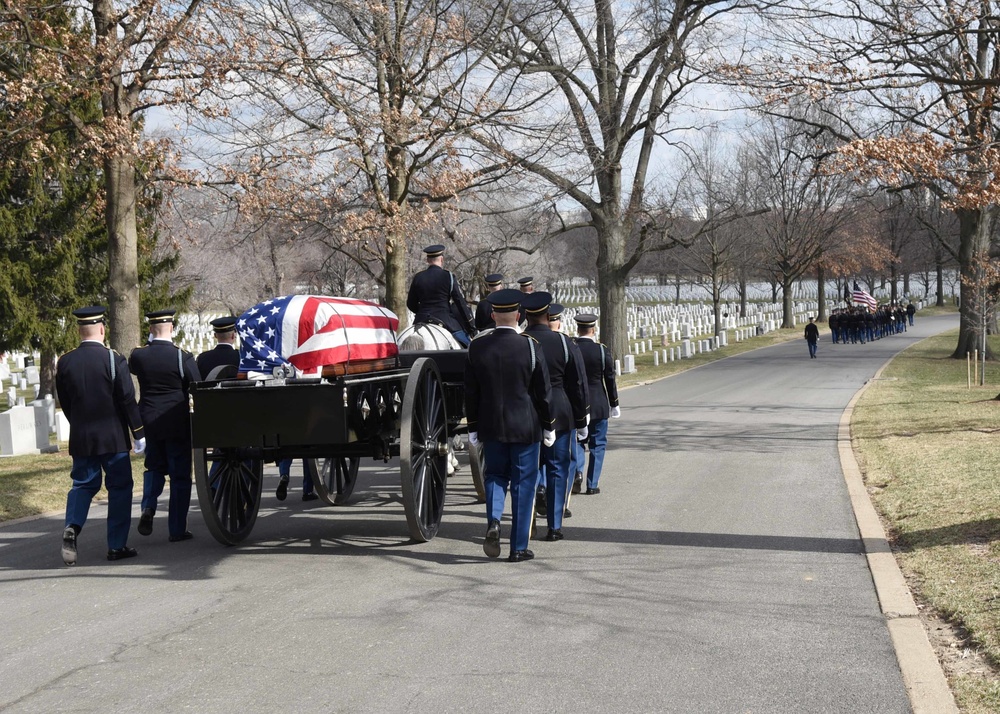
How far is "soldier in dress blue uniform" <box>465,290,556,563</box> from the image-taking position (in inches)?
294

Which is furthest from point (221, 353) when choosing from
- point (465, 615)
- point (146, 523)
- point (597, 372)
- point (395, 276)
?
point (395, 276)

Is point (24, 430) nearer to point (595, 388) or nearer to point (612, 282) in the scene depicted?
point (595, 388)

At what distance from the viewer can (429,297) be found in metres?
9.85

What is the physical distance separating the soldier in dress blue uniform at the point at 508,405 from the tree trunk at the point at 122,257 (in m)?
8.45

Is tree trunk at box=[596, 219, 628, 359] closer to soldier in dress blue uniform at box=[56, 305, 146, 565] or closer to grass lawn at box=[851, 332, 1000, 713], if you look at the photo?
grass lawn at box=[851, 332, 1000, 713]

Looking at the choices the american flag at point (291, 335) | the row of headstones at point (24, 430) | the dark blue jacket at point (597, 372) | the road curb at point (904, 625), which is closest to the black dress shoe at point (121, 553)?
the american flag at point (291, 335)

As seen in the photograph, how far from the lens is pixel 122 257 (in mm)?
14727

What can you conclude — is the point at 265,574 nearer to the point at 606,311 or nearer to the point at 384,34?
the point at 384,34

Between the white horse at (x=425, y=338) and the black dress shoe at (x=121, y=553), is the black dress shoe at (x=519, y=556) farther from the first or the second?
the black dress shoe at (x=121, y=553)

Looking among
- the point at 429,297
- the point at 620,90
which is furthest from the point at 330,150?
the point at 620,90

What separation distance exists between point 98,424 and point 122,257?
25.3 feet

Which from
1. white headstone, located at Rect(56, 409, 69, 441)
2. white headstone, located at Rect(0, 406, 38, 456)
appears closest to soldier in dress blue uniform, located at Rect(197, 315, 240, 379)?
white headstone, located at Rect(0, 406, 38, 456)

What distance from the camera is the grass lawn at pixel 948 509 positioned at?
17.0 ft

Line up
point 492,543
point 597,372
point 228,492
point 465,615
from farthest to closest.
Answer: point 597,372 < point 228,492 < point 492,543 < point 465,615
